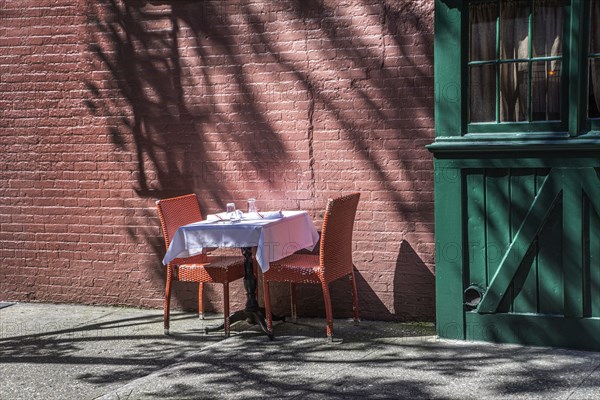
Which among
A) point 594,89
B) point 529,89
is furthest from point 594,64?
point 529,89

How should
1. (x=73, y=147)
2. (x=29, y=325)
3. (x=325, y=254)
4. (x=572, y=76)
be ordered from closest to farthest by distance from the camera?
1. (x=572, y=76)
2. (x=325, y=254)
3. (x=29, y=325)
4. (x=73, y=147)

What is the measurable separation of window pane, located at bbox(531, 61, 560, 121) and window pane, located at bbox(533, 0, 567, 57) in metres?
0.09

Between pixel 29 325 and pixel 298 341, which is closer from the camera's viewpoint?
pixel 298 341

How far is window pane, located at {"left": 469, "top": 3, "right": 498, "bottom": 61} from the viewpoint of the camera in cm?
665

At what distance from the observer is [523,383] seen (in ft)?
18.9

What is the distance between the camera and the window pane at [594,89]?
6359 mm

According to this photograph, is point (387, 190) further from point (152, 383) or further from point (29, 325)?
point (29, 325)

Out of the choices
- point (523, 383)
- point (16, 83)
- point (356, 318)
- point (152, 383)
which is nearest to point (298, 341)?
point (356, 318)

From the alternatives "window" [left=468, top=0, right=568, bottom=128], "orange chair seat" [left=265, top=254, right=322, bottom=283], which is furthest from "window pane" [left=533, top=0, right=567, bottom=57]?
"orange chair seat" [left=265, top=254, right=322, bottom=283]

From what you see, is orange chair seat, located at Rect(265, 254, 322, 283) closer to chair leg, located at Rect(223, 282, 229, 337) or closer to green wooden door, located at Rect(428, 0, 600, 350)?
chair leg, located at Rect(223, 282, 229, 337)

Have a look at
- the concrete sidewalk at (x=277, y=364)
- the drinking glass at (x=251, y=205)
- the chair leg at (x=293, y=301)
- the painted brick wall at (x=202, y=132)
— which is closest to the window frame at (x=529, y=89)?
the painted brick wall at (x=202, y=132)

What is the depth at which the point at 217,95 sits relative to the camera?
8039 millimetres

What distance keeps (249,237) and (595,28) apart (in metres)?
2.98

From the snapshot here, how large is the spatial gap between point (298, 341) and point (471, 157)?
1977 mm
